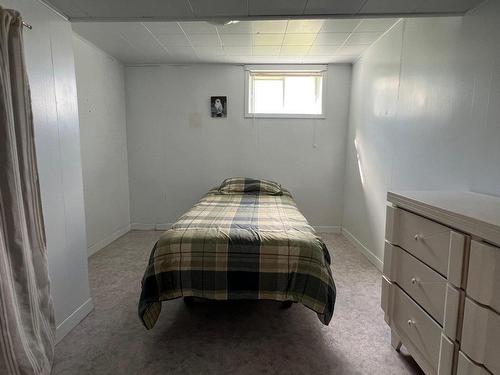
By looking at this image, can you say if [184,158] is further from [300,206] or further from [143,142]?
[300,206]

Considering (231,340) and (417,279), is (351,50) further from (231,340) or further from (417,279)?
(231,340)

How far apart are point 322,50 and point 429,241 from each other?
2.52 m

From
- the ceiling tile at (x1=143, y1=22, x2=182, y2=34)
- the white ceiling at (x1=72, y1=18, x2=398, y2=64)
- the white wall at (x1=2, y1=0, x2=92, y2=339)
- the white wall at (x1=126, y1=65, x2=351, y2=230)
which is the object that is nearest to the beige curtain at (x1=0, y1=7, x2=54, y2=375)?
Answer: the white wall at (x1=2, y1=0, x2=92, y2=339)

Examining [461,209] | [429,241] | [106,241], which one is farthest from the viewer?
[106,241]

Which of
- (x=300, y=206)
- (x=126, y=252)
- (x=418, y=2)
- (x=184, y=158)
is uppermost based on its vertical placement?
(x=418, y=2)

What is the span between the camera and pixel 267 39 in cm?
269

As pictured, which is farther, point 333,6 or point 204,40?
point 204,40

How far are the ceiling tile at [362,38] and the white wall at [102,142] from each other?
8.82 ft

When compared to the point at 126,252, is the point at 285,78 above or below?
above

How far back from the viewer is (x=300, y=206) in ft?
12.3

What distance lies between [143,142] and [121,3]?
2360 millimetres

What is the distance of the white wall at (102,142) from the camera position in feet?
9.33


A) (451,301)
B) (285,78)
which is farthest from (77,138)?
(285,78)

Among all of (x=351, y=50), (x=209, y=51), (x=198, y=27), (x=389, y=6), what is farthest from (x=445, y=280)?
(x=209, y=51)
